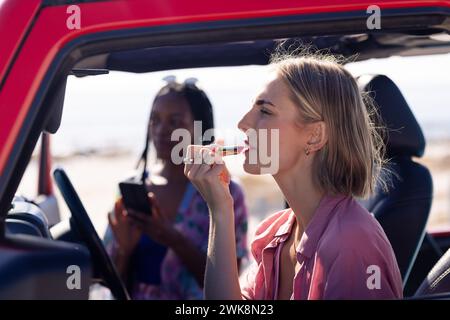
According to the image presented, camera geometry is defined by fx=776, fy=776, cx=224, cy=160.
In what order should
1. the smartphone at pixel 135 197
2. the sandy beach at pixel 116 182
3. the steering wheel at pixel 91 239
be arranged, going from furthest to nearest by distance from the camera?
the sandy beach at pixel 116 182 → the smartphone at pixel 135 197 → the steering wheel at pixel 91 239

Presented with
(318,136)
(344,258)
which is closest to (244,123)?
(318,136)

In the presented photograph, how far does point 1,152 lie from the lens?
1.49 metres

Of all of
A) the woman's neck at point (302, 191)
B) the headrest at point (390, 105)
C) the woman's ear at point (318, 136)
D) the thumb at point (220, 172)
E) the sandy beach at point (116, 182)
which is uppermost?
the sandy beach at point (116, 182)

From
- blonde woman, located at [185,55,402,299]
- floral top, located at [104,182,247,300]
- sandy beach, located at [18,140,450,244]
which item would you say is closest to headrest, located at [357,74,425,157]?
blonde woman, located at [185,55,402,299]

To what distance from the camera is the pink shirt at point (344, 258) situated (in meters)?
1.63

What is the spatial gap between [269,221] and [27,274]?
948 millimetres

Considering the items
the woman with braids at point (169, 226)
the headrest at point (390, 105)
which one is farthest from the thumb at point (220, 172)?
the woman with braids at point (169, 226)

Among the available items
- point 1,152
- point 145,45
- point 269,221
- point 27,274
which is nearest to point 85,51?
point 145,45

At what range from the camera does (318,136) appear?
191 cm

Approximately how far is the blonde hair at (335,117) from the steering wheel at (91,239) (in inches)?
30.6

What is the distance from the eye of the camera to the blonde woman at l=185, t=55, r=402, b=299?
1.76 metres

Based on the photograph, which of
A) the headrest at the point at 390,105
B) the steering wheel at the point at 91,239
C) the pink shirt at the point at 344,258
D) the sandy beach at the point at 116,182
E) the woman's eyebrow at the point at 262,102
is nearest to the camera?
the pink shirt at the point at 344,258

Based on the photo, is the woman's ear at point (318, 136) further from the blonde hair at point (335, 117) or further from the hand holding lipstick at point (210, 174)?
the hand holding lipstick at point (210, 174)
